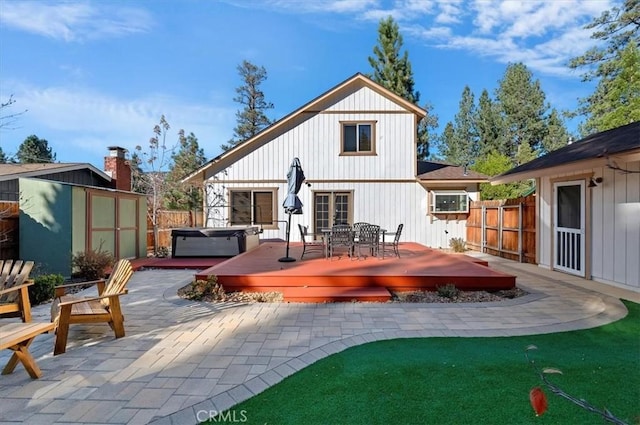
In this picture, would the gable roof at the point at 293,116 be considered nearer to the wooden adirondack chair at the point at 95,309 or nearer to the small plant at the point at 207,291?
the small plant at the point at 207,291

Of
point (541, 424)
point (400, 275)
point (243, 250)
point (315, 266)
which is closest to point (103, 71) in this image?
point (243, 250)

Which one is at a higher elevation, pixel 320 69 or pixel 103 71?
pixel 320 69

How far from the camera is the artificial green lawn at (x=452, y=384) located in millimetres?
2605

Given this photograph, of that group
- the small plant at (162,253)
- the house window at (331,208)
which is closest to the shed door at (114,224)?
the small plant at (162,253)

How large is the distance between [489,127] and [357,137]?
2270 centimetres

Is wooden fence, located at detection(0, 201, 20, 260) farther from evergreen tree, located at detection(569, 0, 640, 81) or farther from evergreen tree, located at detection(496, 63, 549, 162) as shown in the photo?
evergreen tree, located at detection(496, 63, 549, 162)

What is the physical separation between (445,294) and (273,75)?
29.8 meters

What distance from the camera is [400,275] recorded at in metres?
6.43

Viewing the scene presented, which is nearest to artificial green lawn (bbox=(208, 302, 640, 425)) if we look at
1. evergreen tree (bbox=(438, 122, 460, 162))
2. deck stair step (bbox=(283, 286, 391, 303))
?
deck stair step (bbox=(283, 286, 391, 303))

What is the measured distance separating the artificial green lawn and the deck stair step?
1839mm

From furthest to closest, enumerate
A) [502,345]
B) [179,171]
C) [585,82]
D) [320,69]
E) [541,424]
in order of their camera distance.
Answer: [320,69] → [585,82] → [179,171] → [502,345] → [541,424]

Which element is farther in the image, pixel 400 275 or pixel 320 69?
pixel 320 69

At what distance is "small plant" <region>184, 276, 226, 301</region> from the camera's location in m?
6.16

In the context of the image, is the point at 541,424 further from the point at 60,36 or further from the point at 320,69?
the point at 320,69
